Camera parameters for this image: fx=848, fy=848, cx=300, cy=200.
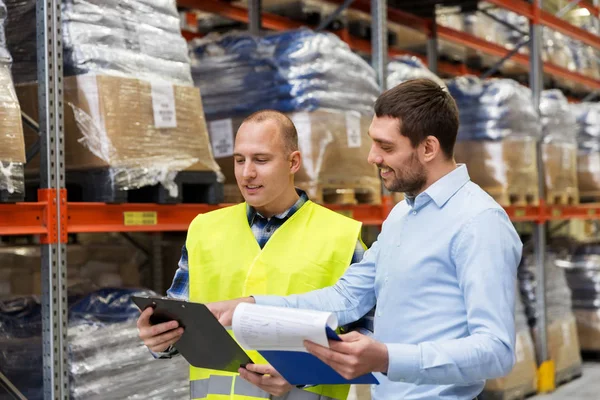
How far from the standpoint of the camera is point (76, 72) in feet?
13.8

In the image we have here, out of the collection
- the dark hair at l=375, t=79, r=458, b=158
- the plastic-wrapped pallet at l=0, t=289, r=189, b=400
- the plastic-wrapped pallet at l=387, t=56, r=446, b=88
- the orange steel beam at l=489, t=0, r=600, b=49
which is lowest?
the plastic-wrapped pallet at l=0, t=289, r=189, b=400

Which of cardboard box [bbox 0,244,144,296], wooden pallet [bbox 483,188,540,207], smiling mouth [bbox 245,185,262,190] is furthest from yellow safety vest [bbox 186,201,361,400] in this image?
wooden pallet [bbox 483,188,540,207]

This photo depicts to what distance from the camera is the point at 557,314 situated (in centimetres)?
902

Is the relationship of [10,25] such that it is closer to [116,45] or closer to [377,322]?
[116,45]

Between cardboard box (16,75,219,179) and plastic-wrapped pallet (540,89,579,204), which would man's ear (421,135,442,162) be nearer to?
cardboard box (16,75,219,179)

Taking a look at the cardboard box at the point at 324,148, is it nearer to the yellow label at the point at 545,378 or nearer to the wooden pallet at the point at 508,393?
the wooden pallet at the point at 508,393

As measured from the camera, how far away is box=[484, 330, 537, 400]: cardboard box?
24.6 ft

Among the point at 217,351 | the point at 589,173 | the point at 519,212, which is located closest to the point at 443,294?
the point at 217,351

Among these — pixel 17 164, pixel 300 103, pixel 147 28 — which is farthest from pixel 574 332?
pixel 17 164

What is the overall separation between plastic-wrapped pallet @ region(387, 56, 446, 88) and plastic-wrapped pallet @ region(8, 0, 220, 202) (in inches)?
97.4

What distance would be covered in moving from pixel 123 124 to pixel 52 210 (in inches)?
22.2

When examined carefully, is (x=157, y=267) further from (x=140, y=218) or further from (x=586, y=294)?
(x=586, y=294)

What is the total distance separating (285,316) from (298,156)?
122 cm

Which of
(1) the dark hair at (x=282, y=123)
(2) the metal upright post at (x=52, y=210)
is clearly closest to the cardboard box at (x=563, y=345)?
(2) the metal upright post at (x=52, y=210)
